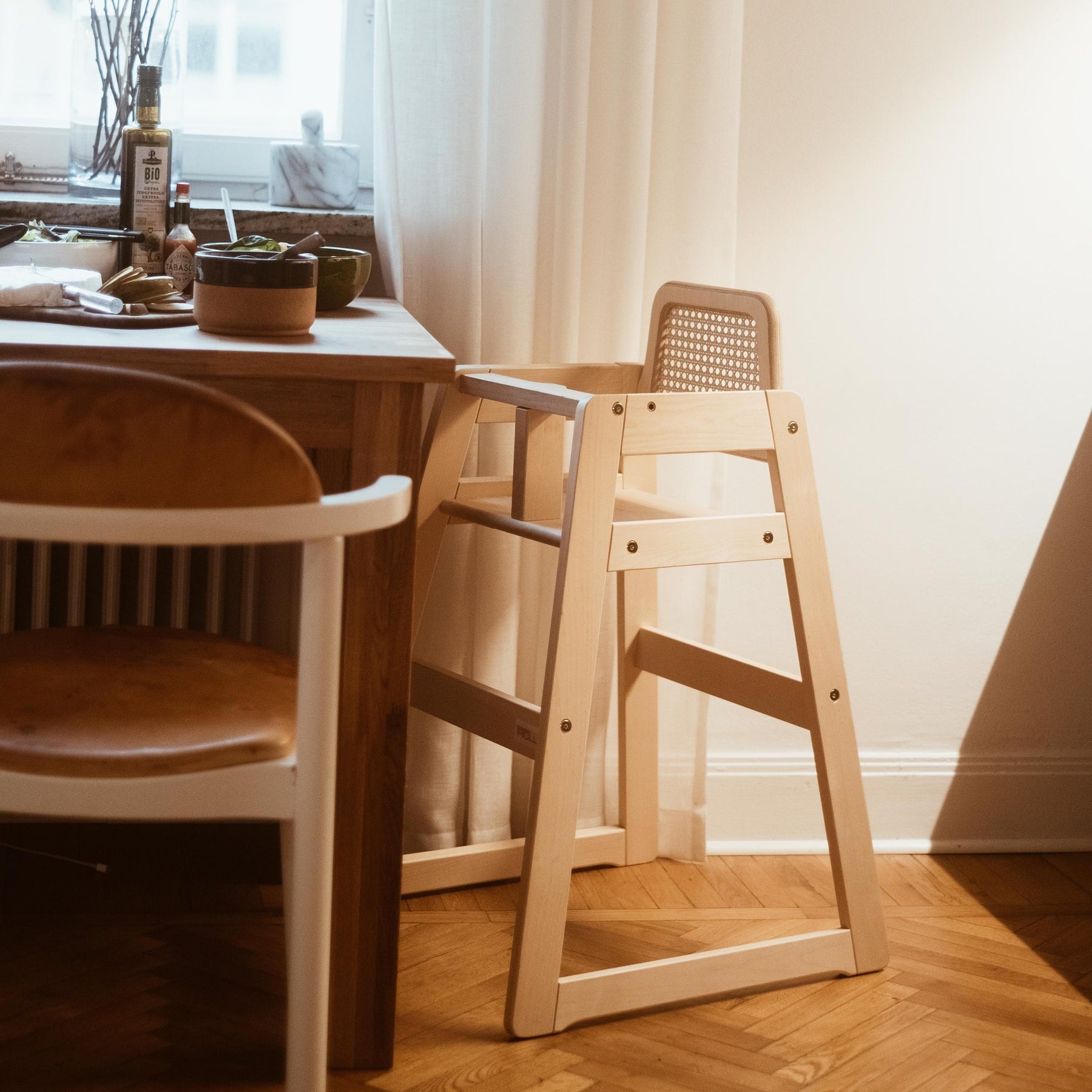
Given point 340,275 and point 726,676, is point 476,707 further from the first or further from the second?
point 340,275

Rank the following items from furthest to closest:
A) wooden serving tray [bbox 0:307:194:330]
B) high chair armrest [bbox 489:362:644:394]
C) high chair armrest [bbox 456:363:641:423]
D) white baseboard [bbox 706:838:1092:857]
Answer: white baseboard [bbox 706:838:1092:857] → high chair armrest [bbox 489:362:644:394] → high chair armrest [bbox 456:363:641:423] → wooden serving tray [bbox 0:307:194:330]

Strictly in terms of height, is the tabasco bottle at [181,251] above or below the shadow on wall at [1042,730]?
above

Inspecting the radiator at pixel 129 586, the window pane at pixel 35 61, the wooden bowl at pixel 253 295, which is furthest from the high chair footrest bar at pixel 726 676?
the window pane at pixel 35 61

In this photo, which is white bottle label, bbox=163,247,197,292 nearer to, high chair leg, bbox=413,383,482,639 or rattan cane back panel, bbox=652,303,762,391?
high chair leg, bbox=413,383,482,639

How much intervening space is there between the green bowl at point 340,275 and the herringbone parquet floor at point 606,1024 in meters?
0.81

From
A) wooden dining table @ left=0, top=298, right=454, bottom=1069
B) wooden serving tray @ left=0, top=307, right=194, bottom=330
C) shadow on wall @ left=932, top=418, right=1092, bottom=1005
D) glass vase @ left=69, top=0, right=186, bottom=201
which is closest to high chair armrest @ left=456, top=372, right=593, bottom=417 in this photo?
wooden dining table @ left=0, top=298, right=454, bottom=1069

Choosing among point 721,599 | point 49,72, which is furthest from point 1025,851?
point 49,72

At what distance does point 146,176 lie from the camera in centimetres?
169

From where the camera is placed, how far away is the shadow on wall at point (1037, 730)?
6.91 feet

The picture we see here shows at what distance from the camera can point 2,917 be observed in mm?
1704

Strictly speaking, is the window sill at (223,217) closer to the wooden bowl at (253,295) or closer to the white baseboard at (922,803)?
the wooden bowl at (253,295)

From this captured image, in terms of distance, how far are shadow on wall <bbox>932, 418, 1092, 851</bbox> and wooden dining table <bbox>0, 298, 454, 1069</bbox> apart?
1.09 metres

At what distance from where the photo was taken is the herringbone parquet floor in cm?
144

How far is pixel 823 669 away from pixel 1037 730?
29.4 inches
